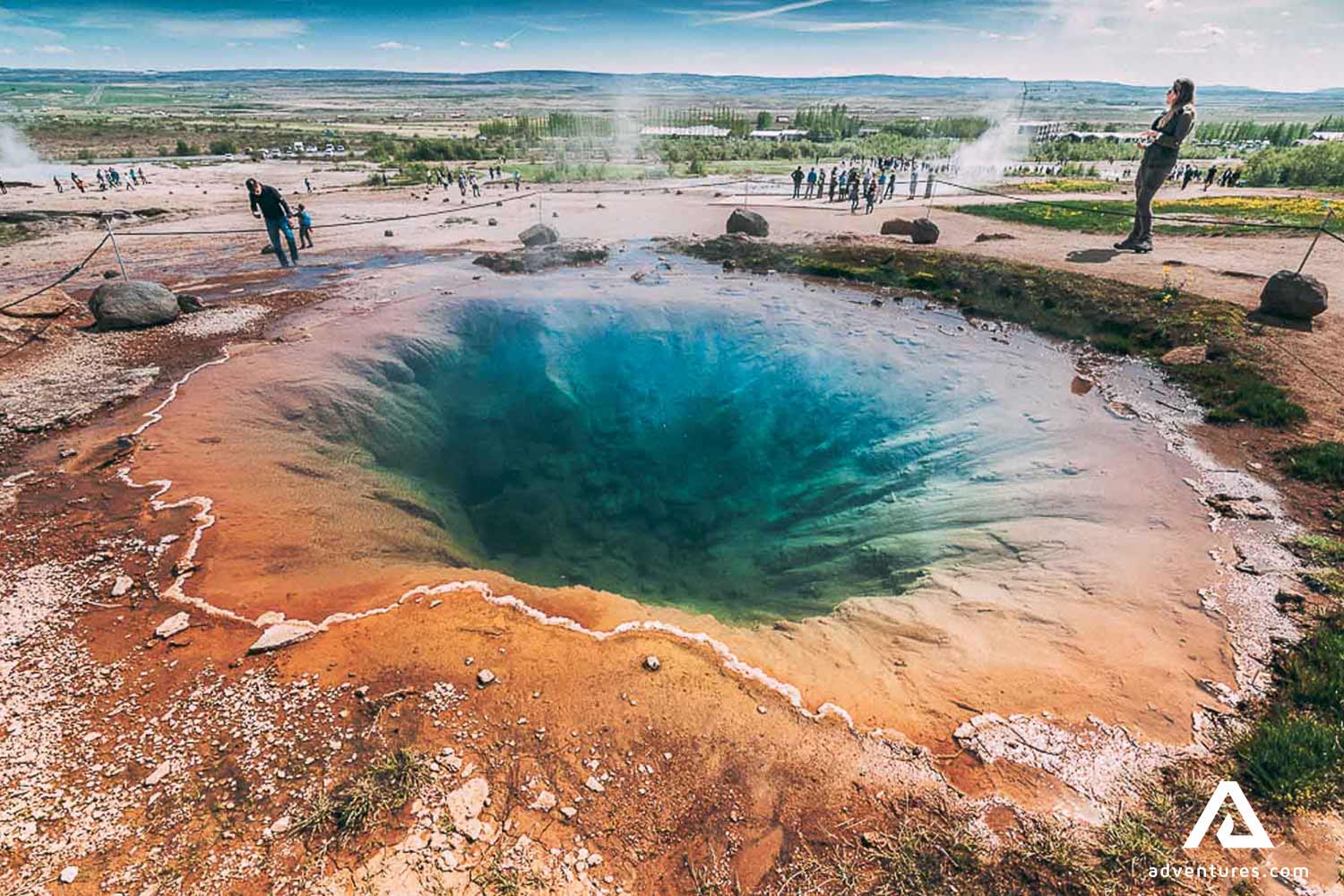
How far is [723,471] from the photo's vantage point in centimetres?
807

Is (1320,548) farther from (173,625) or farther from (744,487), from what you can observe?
(173,625)

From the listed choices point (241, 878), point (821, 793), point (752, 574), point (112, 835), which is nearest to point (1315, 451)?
point (752, 574)

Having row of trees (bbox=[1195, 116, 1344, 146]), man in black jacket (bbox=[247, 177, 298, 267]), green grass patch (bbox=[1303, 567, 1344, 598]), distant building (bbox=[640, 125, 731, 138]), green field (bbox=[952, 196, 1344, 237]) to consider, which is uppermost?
distant building (bbox=[640, 125, 731, 138])

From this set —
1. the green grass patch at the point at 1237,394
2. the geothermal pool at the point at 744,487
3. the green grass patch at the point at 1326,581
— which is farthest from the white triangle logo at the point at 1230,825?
the green grass patch at the point at 1237,394

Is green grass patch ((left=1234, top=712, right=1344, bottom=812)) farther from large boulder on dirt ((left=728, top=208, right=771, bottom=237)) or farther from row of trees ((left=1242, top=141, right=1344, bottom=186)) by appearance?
row of trees ((left=1242, top=141, right=1344, bottom=186))

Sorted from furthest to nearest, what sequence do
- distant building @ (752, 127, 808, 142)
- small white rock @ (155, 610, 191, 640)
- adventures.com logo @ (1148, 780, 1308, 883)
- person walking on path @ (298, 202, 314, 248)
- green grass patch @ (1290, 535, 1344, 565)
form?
distant building @ (752, 127, 808, 142)
person walking on path @ (298, 202, 314, 248)
green grass patch @ (1290, 535, 1344, 565)
small white rock @ (155, 610, 191, 640)
adventures.com logo @ (1148, 780, 1308, 883)

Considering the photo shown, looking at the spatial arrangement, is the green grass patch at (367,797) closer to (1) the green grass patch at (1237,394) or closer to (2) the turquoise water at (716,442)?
(2) the turquoise water at (716,442)

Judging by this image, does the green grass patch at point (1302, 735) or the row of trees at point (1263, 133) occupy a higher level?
the row of trees at point (1263, 133)

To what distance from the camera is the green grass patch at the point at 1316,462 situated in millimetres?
5574

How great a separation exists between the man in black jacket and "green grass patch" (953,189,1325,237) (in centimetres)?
1999

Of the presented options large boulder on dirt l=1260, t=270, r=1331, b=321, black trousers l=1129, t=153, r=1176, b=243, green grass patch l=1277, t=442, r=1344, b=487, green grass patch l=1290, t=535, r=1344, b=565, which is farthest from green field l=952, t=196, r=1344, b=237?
green grass patch l=1290, t=535, r=1344, b=565

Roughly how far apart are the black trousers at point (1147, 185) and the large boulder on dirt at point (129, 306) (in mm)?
18819

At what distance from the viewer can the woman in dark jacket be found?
38.9ft

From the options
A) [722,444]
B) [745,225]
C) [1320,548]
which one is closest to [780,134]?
[745,225]
